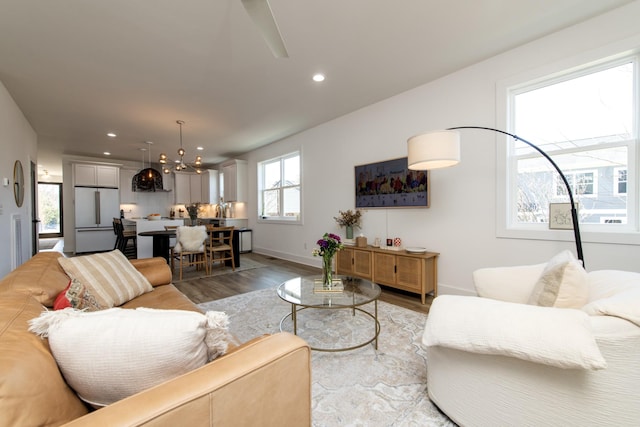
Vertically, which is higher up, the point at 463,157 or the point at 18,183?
the point at 463,157

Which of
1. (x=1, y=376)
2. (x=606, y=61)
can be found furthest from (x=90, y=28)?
(x=606, y=61)

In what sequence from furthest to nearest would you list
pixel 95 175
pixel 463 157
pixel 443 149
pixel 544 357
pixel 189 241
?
pixel 95 175 < pixel 189 241 < pixel 463 157 < pixel 443 149 < pixel 544 357

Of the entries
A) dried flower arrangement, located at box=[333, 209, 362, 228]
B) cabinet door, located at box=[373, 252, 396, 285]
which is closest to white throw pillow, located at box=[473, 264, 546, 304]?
cabinet door, located at box=[373, 252, 396, 285]

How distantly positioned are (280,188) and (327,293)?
413 centimetres

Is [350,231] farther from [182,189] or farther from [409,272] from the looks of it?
[182,189]

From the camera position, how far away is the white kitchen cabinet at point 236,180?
278 inches

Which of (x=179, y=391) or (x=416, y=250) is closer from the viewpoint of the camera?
(x=179, y=391)

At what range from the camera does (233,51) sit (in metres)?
2.62

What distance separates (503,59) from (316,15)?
2060 mm

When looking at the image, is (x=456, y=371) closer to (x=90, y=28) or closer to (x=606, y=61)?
(x=606, y=61)

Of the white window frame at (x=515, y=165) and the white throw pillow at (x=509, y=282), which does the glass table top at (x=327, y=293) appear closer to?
the white throw pillow at (x=509, y=282)

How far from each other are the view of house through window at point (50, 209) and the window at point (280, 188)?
9.77 m

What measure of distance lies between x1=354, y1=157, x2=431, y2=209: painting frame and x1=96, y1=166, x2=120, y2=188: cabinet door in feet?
22.5

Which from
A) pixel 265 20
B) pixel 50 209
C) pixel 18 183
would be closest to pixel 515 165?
pixel 265 20
